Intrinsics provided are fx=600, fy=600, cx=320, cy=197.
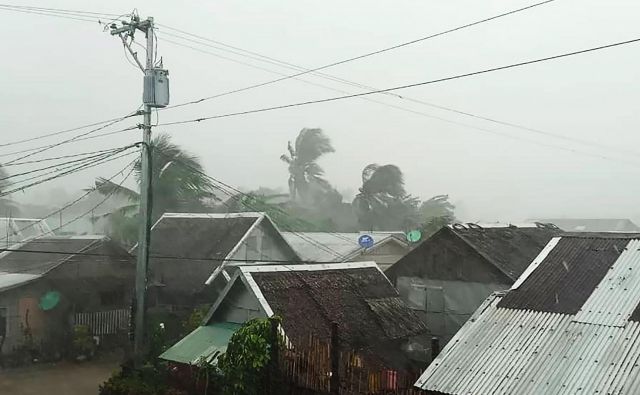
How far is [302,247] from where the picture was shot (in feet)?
106

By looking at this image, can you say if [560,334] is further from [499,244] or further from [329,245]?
[329,245]

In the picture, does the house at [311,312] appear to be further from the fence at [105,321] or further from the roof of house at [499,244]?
the fence at [105,321]

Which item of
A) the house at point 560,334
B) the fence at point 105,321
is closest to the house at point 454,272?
the house at point 560,334

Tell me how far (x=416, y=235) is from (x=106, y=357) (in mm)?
16301

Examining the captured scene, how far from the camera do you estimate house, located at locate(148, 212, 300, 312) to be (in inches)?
997

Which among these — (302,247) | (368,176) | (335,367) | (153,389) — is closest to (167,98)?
(153,389)

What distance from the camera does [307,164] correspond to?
58.5m

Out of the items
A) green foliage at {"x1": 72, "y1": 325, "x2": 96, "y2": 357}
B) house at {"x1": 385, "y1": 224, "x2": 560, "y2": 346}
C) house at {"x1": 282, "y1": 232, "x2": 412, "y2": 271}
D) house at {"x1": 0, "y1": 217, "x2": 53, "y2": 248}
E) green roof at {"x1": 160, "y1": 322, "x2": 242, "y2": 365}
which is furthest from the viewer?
house at {"x1": 0, "y1": 217, "x2": 53, "y2": 248}

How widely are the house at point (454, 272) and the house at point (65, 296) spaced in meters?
11.4

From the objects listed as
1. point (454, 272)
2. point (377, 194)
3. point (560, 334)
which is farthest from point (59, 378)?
point (377, 194)

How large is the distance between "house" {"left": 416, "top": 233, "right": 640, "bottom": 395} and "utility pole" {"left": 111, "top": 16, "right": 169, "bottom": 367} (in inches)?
391

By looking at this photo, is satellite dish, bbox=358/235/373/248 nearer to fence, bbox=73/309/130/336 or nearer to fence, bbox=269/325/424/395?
fence, bbox=73/309/130/336

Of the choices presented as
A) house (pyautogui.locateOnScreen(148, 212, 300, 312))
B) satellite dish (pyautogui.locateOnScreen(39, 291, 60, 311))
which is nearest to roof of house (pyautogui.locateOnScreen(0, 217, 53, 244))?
house (pyautogui.locateOnScreen(148, 212, 300, 312))

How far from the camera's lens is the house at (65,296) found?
2259cm
